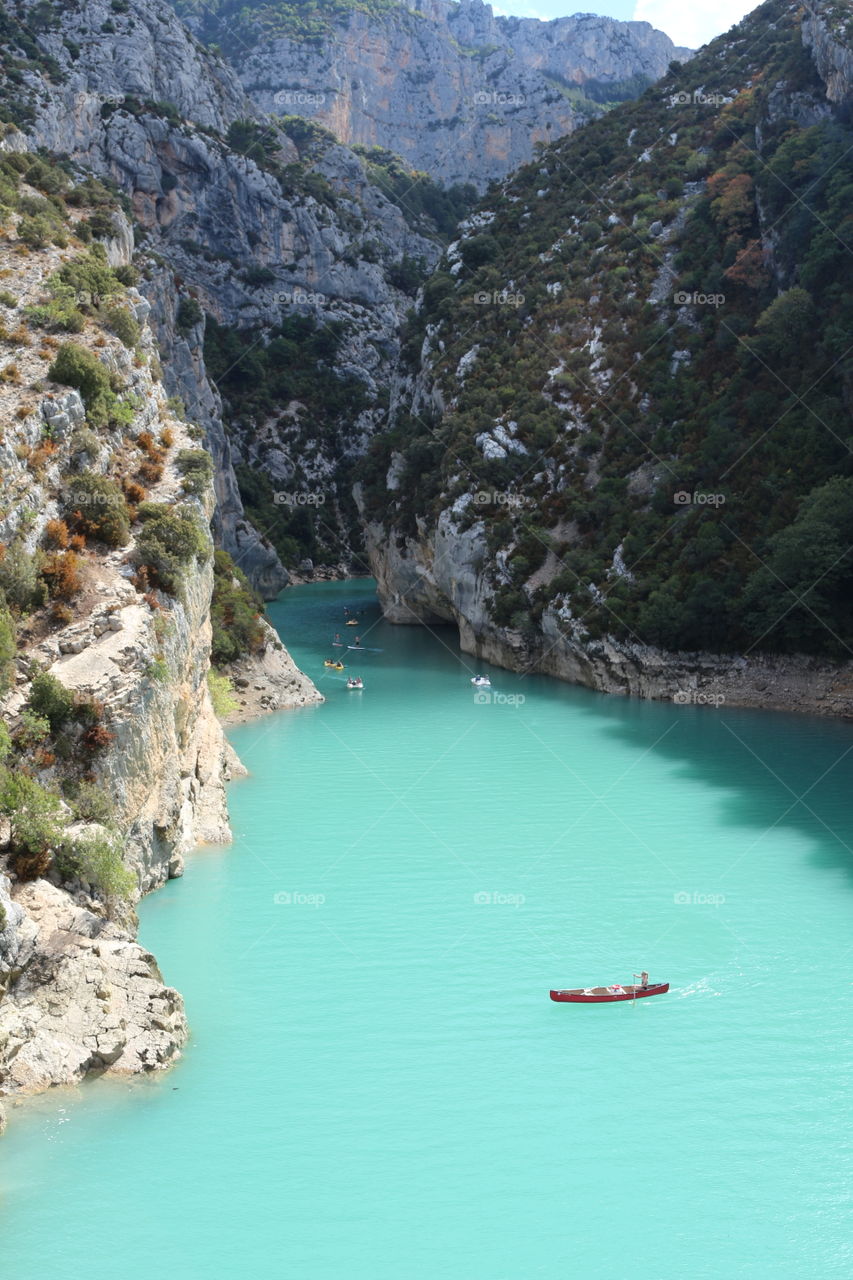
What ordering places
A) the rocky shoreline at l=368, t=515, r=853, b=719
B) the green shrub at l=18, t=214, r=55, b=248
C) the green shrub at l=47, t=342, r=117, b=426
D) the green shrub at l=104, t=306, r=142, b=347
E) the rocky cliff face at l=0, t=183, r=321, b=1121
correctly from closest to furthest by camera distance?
the rocky cliff face at l=0, t=183, r=321, b=1121 → the green shrub at l=47, t=342, r=117, b=426 → the green shrub at l=104, t=306, r=142, b=347 → the green shrub at l=18, t=214, r=55, b=248 → the rocky shoreline at l=368, t=515, r=853, b=719

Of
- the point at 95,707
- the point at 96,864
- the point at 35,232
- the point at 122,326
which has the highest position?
the point at 35,232

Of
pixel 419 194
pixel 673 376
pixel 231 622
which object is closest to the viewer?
pixel 231 622

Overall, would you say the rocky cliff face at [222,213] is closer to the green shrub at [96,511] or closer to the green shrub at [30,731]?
the green shrub at [96,511]

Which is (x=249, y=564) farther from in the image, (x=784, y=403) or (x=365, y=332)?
(x=784, y=403)

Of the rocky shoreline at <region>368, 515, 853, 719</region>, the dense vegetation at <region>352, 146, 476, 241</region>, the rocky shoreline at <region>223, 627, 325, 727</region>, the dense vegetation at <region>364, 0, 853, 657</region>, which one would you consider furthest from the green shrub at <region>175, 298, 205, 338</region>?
the dense vegetation at <region>352, 146, 476, 241</region>

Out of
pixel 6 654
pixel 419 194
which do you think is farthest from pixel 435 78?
pixel 6 654

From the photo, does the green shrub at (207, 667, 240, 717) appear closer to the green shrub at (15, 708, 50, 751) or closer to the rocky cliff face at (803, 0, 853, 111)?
the green shrub at (15, 708, 50, 751)

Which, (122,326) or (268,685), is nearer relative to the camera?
(122,326)

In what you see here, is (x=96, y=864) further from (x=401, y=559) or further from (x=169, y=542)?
(x=401, y=559)
